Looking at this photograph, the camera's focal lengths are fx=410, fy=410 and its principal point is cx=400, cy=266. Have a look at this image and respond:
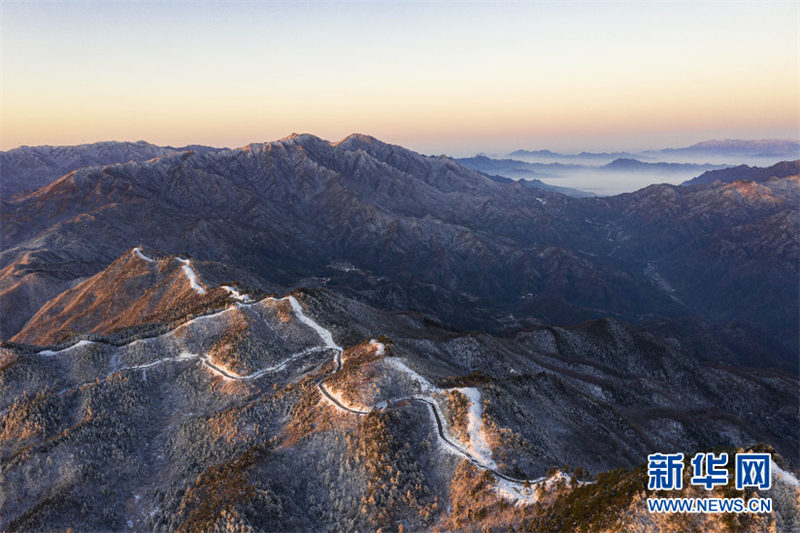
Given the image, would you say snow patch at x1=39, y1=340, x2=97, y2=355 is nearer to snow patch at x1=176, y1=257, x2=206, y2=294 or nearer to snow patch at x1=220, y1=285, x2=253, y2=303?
snow patch at x1=220, y1=285, x2=253, y2=303

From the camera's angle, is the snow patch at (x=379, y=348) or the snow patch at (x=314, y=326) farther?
the snow patch at (x=314, y=326)

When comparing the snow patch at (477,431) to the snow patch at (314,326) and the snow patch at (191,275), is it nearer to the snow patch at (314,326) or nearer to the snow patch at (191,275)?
the snow patch at (314,326)

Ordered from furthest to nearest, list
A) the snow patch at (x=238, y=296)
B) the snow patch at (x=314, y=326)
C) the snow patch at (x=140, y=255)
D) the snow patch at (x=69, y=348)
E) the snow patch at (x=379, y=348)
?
the snow patch at (x=140, y=255) → the snow patch at (x=238, y=296) → the snow patch at (x=314, y=326) → the snow patch at (x=69, y=348) → the snow patch at (x=379, y=348)

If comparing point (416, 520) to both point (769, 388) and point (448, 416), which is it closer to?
point (448, 416)

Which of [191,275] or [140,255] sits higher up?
[191,275]

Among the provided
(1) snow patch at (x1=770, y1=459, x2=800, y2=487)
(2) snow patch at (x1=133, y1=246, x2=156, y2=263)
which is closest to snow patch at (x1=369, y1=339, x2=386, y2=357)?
(1) snow patch at (x1=770, y1=459, x2=800, y2=487)

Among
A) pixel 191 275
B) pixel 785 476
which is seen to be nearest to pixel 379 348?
pixel 785 476

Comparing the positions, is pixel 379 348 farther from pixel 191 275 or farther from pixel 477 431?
pixel 191 275

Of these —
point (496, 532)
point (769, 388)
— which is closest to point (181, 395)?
point (496, 532)

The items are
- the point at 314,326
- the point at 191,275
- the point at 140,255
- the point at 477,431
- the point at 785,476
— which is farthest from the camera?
the point at 140,255

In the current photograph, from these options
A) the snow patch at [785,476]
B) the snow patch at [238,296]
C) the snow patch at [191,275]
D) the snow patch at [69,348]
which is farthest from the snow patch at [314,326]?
the snow patch at [785,476]

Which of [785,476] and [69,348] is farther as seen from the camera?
[69,348]
